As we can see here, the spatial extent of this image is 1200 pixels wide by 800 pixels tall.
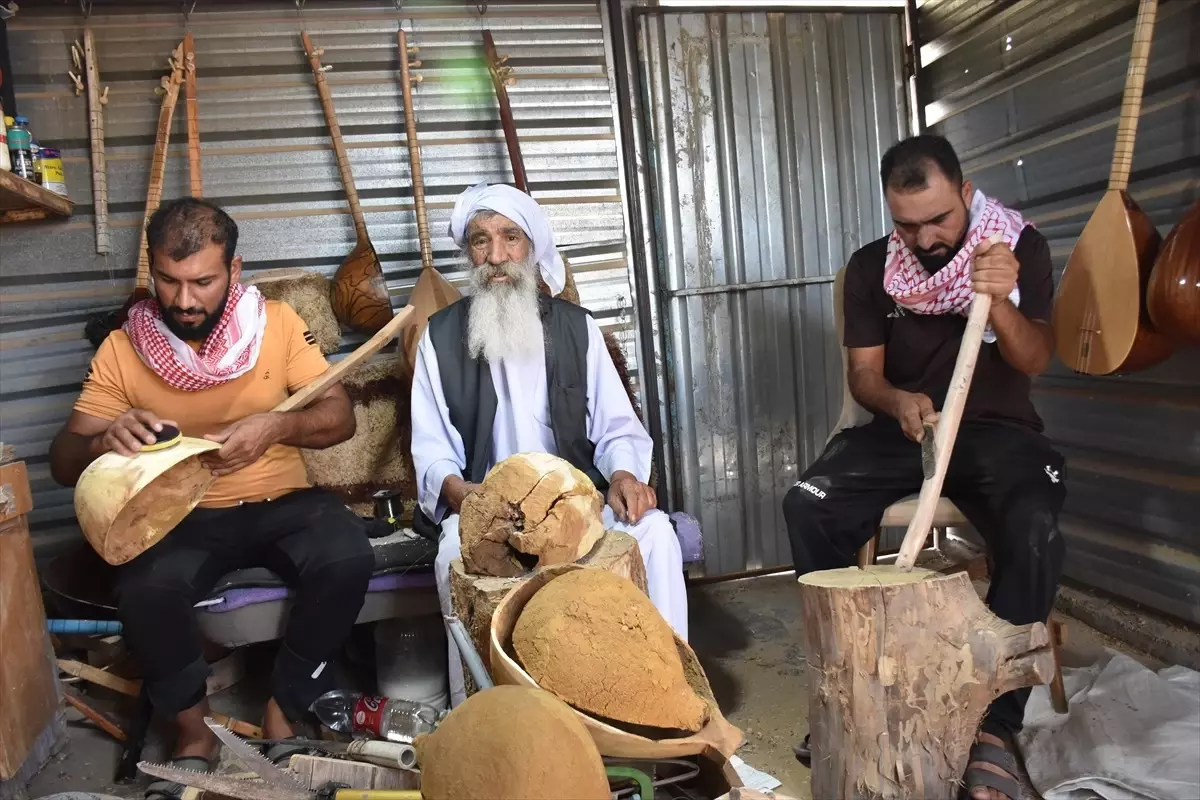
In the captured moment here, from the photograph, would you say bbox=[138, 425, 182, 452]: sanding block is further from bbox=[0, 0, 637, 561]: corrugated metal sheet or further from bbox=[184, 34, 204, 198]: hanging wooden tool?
bbox=[184, 34, 204, 198]: hanging wooden tool

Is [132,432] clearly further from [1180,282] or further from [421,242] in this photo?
[1180,282]

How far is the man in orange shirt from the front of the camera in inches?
104

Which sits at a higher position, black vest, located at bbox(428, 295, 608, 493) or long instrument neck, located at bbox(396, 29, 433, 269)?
long instrument neck, located at bbox(396, 29, 433, 269)

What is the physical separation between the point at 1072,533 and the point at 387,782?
10.8 feet

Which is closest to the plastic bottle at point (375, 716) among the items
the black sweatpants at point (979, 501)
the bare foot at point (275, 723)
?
the bare foot at point (275, 723)

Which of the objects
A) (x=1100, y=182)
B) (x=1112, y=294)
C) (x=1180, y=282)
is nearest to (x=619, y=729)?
(x=1180, y=282)

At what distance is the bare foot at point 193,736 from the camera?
8.77 ft

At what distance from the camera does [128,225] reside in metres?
3.87

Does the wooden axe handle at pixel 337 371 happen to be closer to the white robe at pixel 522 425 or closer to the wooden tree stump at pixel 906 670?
the white robe at pixel 522 425

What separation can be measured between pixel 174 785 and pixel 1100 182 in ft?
Answer: 13.1

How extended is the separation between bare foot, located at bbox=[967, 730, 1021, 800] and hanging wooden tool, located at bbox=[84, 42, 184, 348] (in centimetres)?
362

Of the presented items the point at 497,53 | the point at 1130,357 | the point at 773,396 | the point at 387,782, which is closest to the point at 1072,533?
the point at 1130,357

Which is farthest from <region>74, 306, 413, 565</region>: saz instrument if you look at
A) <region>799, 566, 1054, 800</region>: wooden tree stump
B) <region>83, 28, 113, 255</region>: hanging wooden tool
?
<region>799, 566, 1054, 800</region>: wooden tree stump

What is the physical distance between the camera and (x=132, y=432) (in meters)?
2.58
